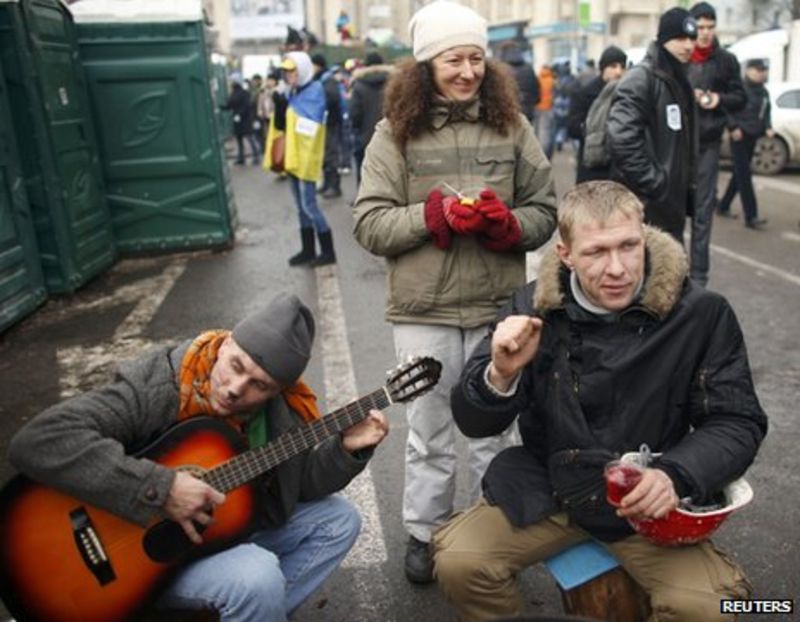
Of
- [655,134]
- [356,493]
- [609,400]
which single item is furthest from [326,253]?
[609,400]

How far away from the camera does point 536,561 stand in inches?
90.0

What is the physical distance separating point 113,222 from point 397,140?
6.12 meters

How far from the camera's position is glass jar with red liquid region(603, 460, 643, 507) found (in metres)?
1.93

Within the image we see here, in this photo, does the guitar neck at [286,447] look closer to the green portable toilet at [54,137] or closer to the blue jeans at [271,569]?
the blue jeans at [271,569]

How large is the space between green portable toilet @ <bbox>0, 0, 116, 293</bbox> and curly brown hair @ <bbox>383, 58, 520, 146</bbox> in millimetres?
4601

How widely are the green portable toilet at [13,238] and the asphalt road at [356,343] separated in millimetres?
183

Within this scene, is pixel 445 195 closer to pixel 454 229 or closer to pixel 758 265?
pixel 454 229

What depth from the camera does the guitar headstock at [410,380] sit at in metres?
2.25

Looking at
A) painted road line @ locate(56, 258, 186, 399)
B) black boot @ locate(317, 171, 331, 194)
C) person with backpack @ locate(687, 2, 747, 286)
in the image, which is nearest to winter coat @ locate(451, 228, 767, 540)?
painted road line @ locate(56, 258, 186, 399)

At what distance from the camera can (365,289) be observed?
6.75 m

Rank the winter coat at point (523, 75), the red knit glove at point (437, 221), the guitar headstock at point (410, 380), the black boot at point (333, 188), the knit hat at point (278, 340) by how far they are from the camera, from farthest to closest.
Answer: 1. the black boot at point (333, 188)
2. the winter coat at point (523, 75)
3. the red knit glove at point (437, 221)
4. the guitar headstock at point (410, 380)
5. the knit hat at point (278, 340)

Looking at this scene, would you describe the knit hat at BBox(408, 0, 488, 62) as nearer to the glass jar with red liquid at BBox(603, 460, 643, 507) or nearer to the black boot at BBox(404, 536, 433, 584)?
the glass jar with red liquid at BBox(603, 460, 643, 507)

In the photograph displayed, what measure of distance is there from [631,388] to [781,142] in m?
11.4

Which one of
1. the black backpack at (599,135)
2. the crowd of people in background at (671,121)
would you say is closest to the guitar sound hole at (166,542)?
the crowd of people in background at (671,121)
